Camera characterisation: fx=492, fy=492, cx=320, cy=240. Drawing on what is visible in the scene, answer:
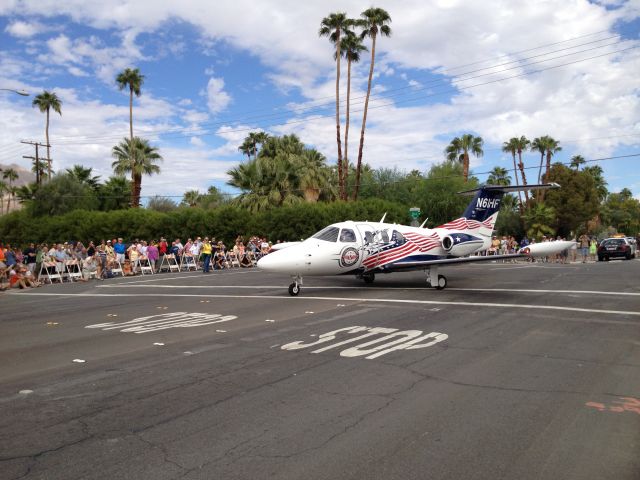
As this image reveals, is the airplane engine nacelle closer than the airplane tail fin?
Yes

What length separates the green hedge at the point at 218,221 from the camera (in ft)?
114

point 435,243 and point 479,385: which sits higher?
point 435,243

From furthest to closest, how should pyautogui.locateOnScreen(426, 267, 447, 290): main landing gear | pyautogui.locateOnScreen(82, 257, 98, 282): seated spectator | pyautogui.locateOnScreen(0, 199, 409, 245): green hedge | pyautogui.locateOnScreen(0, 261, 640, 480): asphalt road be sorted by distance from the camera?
pyautogui.locateOnScreen(0, 199, 409, 245): green hedge < pyautogui.locateOnScreen(82, 257, 98, 282): seated spectator < pyautogui.locateOnScreen(426, 267, 447, 290): main landing gear < pyautogui.locateOnScreen(0, 261, 640, 480): asphalt road

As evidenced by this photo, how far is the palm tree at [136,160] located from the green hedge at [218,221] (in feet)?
21.7

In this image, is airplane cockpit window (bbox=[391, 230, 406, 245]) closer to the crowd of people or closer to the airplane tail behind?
the airplane tail behind

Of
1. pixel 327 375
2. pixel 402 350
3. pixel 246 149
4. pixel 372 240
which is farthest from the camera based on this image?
pixel 246 149

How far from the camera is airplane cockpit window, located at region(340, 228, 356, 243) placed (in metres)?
14.6

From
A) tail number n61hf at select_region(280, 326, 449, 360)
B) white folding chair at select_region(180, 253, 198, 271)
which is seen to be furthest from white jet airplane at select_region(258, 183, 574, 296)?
white folding chair at select_region(180, 253, 198, 271)

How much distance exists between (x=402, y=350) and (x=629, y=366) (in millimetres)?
2942

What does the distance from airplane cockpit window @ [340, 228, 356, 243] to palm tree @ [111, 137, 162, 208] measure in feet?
118

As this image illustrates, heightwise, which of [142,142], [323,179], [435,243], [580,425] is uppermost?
[142,142]

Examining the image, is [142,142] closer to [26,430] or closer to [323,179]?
[323,179]

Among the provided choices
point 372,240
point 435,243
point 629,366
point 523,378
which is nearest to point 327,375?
point 523,378

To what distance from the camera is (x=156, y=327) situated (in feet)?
30.8
